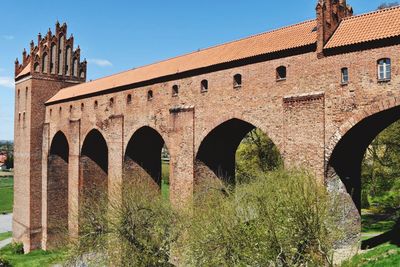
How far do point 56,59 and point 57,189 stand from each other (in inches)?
419

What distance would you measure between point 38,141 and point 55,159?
2.25m

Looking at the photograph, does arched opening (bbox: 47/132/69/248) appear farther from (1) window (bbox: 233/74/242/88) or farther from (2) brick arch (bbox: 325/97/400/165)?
(2) brick arch (bbox: 325/97/400/165)

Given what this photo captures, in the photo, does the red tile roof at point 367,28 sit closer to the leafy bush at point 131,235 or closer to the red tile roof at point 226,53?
the red tile roof at point 226,53

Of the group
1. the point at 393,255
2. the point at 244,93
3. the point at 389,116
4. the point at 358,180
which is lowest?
the point at 393,255

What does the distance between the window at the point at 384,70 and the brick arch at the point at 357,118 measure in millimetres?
665

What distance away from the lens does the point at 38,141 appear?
3231cm

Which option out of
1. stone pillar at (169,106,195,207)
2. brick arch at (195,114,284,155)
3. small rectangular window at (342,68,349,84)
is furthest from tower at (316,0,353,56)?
stone pillar at (169,106,195,207)

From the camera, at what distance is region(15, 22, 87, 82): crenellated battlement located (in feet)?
108

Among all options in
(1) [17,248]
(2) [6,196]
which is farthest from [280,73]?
(2) [6,196]

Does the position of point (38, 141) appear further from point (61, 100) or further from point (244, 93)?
point (244, 93)

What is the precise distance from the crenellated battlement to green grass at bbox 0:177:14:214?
27.8 meters

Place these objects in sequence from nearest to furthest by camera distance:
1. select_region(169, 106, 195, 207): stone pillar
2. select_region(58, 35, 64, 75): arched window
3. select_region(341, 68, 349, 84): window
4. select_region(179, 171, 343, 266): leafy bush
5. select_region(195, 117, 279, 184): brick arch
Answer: select_region(179, 171, 343, 266): leafy bush → select_region(341, 68, 349, 84): window → select_region(195, 117, 279, 184): brick arch → select_region(169, 106, 195, 207): stone pillar → select_region(58, 35, 64, 75): arched window

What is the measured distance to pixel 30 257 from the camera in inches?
1154

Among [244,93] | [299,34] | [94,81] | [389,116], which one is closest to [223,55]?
[244,93]
